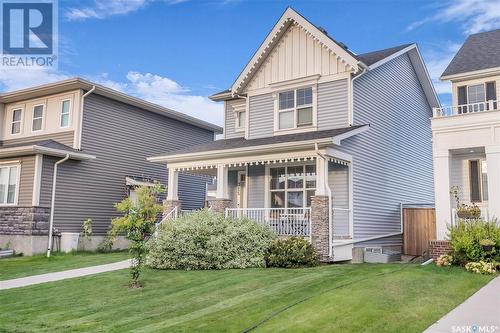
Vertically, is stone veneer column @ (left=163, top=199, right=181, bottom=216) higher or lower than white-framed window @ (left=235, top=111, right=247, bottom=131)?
lower

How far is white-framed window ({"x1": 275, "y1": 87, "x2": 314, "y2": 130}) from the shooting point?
1644 cm

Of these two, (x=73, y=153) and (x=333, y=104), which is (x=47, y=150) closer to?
(x=73, y=153)

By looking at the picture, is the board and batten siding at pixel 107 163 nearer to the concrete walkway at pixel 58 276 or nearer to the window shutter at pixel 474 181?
the concrete walkway at pixel 58 276

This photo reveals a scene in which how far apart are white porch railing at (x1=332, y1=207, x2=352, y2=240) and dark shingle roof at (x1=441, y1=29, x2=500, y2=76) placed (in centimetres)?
631

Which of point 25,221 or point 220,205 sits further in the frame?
point 25,221

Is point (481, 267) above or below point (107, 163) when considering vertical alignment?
below

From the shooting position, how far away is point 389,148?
18016 mm

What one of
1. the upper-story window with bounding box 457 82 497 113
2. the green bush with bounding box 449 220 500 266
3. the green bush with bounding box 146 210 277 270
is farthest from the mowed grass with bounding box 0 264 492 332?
the upper-story window with bounding box 457 82 497 113

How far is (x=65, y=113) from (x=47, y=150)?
3.04 m

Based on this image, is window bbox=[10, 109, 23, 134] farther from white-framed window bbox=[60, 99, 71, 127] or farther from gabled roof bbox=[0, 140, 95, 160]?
gabled roof bbox=[0, 140, 95, 160]

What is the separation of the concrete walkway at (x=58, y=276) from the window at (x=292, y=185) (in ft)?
19.8

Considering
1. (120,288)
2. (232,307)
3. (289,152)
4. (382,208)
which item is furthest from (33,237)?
(382,208)

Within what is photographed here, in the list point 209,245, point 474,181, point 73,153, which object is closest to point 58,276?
point 209,245

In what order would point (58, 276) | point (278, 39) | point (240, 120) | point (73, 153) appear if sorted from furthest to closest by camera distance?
1. point (240, 120)
2. point (73, 153)
3. point (278, 39)
4. point (58, 276)
